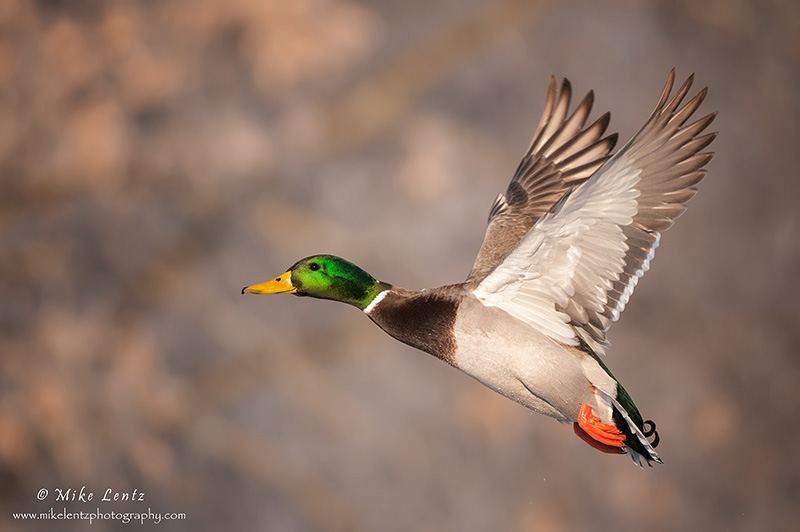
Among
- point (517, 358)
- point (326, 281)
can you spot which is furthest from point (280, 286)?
point (517, 358)

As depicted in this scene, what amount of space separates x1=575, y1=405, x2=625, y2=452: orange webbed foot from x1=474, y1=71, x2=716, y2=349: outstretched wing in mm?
128

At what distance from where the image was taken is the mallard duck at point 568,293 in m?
1.18

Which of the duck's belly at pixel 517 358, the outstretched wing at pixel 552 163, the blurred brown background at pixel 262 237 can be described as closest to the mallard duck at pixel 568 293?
the duck's belly at pixel 517 358

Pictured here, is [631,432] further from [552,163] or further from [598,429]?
[552,163]

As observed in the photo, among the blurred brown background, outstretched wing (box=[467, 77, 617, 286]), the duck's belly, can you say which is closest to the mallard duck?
the duck's belly

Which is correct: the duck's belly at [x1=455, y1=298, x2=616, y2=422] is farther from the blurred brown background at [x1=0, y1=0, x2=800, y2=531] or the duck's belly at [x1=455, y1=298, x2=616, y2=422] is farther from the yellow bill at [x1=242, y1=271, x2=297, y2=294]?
the blurred brown background at [x1=0, y1=0, x2=800, y2=531]

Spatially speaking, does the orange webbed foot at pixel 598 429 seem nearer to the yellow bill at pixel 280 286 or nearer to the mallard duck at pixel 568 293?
the mallard duck at pixel 568 293

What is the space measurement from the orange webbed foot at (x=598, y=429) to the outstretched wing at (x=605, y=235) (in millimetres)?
128

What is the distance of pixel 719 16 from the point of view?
10.2ft

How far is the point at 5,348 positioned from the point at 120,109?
111cm

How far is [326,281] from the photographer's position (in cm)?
137

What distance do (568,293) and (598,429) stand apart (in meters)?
0.24

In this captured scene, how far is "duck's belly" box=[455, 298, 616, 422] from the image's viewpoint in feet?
4.18

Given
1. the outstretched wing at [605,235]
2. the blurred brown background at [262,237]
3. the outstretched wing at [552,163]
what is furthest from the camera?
the blurred brown background at [262,237]
